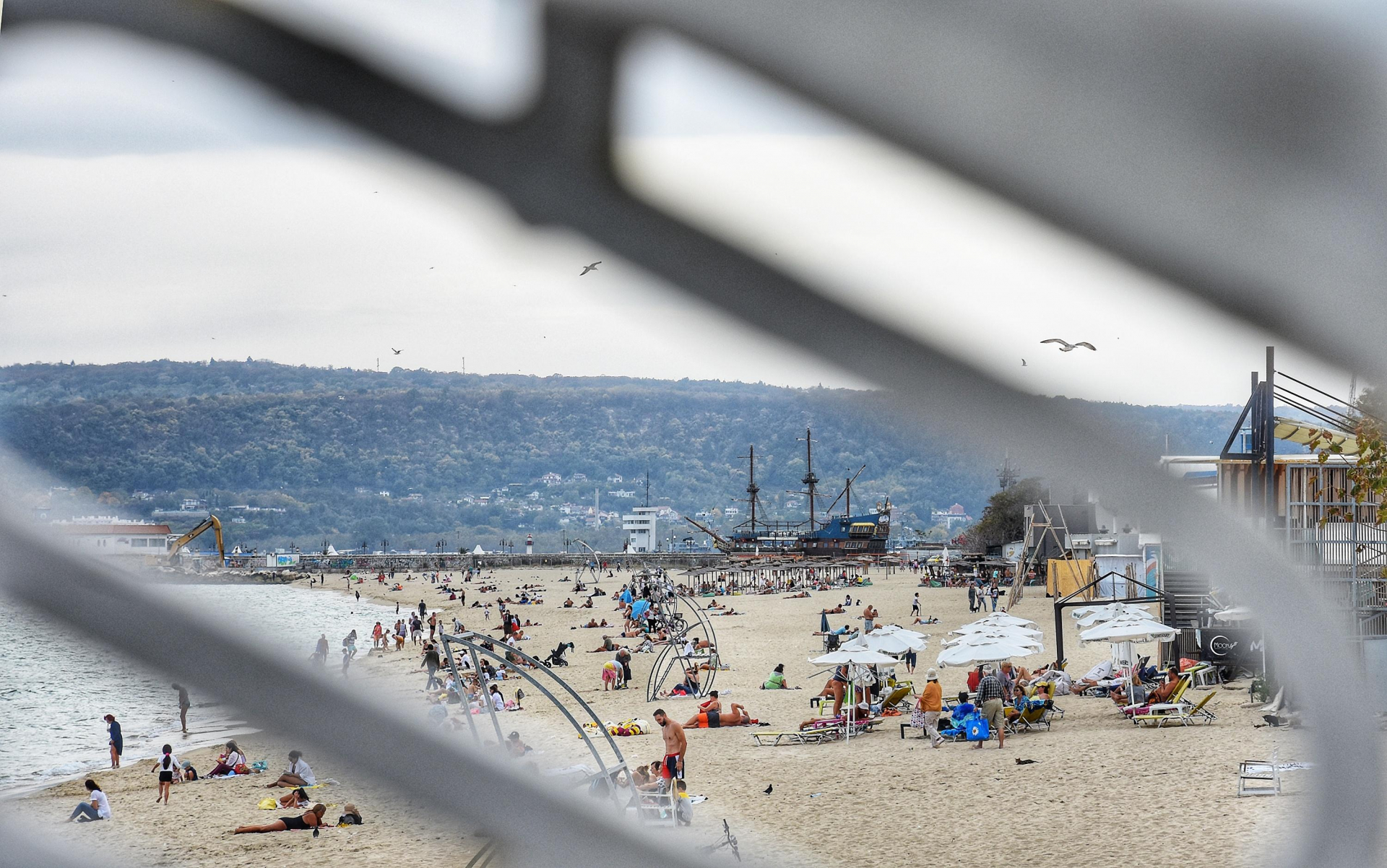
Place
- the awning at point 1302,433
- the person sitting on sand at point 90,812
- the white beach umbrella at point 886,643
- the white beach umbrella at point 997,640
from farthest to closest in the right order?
the white beach umbrella at point 886,643 < the white beach umbrella at point 997,640 < the person sitting on sand at point 90,812 < the awning at point 1302,433

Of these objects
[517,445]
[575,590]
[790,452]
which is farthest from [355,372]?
[575,590]

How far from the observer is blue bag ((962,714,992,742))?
13180mm

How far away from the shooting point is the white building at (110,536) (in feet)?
1.86

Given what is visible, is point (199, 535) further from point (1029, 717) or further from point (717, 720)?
point (717, 720)

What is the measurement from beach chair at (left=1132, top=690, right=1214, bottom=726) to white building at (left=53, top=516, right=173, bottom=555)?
14056mm

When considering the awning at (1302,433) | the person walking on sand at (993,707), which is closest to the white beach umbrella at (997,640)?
the person walking on sand at (993,707)

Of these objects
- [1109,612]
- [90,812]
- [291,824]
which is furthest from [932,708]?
[90,812]

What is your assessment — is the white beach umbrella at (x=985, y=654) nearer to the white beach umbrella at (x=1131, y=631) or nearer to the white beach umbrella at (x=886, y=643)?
the white beach umbrella at (x=1131, y=631)

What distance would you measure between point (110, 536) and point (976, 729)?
13399mm

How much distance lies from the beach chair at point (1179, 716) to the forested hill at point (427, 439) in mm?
13048

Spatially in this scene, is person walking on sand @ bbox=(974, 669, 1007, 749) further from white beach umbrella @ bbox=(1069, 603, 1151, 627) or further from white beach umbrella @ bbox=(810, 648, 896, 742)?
white beach umbrella @ bbox=(1069, 603, 1151, 627)

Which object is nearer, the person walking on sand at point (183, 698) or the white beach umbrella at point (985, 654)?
the person walking on sand at point (183, 698)

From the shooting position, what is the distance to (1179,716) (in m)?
13.5

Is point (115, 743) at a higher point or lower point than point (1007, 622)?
lower
